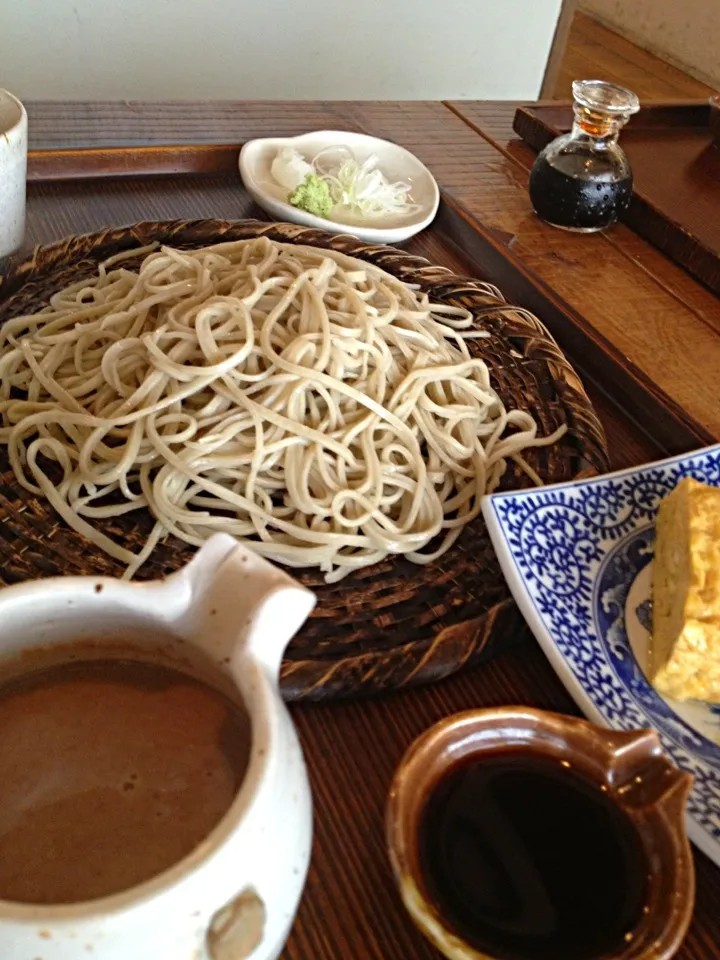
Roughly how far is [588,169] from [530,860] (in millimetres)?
1548

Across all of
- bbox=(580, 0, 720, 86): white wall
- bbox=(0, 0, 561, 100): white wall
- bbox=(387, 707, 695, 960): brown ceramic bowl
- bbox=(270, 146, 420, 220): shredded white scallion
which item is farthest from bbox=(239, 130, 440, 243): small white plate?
bbox=(580, 0, 720, 86): white wall

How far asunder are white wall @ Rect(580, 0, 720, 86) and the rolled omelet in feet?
21.1

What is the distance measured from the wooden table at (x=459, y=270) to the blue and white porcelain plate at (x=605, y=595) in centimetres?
6

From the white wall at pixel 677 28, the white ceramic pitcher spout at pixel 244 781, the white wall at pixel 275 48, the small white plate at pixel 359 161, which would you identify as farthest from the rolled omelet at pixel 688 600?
the white wall at pixel 677 28

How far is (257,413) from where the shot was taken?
3.71ft

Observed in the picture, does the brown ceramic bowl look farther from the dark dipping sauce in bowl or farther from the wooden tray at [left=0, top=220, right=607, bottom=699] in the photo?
the wooden tray at [left=0, top=220, right=607, bottom=699]

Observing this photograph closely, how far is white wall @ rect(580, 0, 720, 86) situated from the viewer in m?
6.29

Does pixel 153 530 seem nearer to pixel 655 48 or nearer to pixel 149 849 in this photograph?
pixel 149 849

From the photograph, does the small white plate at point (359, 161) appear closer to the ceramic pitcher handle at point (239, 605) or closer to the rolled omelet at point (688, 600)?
the rolled omelet at point (688, 600)

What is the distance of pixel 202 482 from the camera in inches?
43.1

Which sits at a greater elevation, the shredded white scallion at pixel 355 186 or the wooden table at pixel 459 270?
the shredded white scallion at pixel 355 186

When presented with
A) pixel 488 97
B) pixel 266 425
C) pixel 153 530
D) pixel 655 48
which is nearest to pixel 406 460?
pixel 266 425

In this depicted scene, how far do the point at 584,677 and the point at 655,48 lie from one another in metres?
7.22

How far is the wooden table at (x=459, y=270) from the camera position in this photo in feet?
2.54
